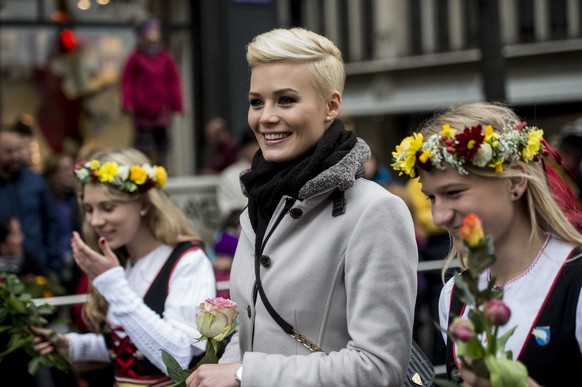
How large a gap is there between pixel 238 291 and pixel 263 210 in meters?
0.27

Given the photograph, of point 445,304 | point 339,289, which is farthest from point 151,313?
point 445,304

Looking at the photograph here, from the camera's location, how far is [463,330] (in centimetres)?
209

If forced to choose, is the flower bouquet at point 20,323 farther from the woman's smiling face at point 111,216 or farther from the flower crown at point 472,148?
the flower crown at point 472,148

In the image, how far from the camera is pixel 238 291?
2967mm

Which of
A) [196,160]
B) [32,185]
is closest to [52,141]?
[196,160]

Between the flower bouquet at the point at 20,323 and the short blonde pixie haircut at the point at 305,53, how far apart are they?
1644 mm

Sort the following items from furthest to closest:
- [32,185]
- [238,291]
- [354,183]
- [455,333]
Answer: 1. [32,185]
2. [238,291]
3. [354,183]
4. [455,333]

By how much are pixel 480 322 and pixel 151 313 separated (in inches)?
67.7

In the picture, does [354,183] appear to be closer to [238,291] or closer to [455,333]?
[238,291]

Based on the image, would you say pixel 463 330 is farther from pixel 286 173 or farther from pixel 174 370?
pixel 174 370

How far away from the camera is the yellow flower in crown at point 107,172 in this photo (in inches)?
154

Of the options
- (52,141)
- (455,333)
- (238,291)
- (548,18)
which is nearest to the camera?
(455,333)

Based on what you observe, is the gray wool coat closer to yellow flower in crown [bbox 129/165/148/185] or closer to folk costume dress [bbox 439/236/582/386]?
folk costume dress [bbox 439/236/582/386]

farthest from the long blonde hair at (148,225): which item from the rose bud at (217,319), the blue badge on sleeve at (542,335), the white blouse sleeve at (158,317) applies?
the blue badge on sleeve at (542,335)
